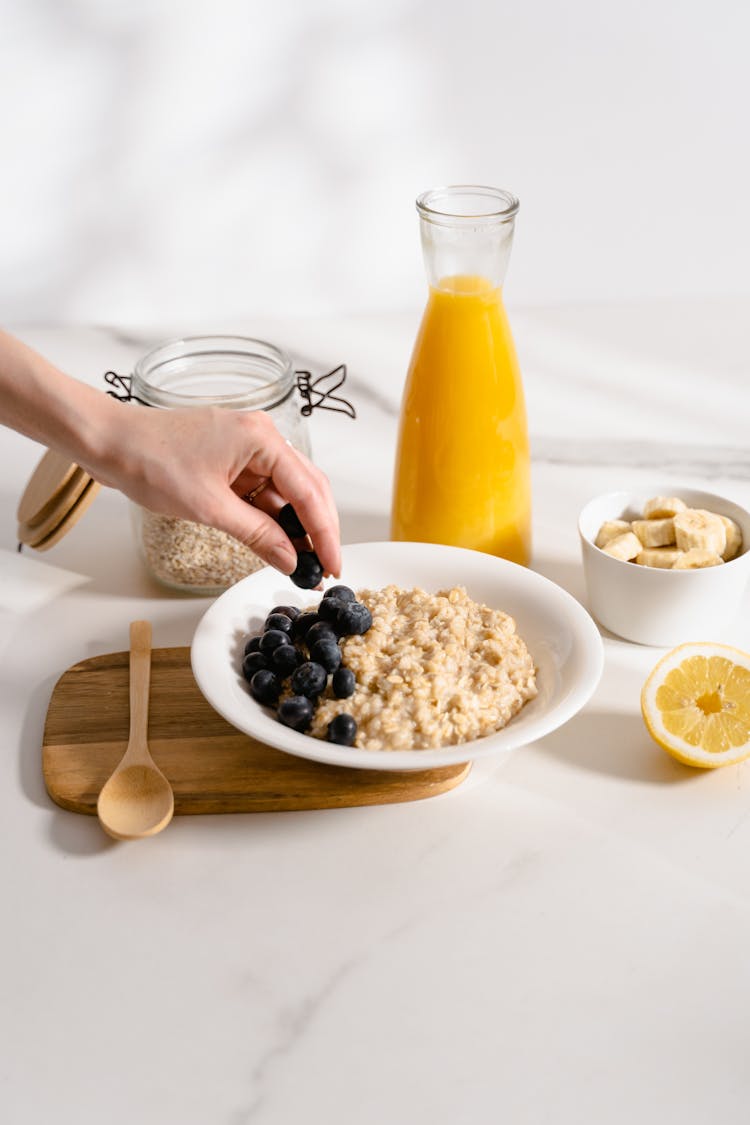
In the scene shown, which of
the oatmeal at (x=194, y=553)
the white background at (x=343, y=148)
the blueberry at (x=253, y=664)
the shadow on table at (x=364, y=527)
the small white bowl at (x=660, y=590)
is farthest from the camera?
the white background at (x=343, y=148)

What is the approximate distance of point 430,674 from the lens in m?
1.00

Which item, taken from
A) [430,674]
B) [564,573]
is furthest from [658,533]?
[430,674]

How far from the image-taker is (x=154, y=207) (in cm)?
195

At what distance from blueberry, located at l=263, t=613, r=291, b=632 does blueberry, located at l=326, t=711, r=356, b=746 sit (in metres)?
0.14

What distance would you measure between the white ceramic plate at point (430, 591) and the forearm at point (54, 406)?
20 cm

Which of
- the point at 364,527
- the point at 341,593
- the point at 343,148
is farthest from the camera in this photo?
the point at 343,148

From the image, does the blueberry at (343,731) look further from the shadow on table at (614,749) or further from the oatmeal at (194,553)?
the oatmeal at (194,553)

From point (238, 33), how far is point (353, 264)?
0.43 metres

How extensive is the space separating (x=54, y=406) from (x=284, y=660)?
0.98 feet

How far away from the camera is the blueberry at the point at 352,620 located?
3.45 feet

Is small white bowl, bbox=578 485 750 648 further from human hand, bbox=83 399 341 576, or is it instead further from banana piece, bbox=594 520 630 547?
human hand, bbox=83 399 341 576

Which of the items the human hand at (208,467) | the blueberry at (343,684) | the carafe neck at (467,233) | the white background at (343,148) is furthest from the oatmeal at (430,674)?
the white background at (343,148)

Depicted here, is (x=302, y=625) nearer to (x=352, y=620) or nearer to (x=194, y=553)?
(x=352, y=620)

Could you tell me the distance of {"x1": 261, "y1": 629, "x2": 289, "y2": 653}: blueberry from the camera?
1037mm
